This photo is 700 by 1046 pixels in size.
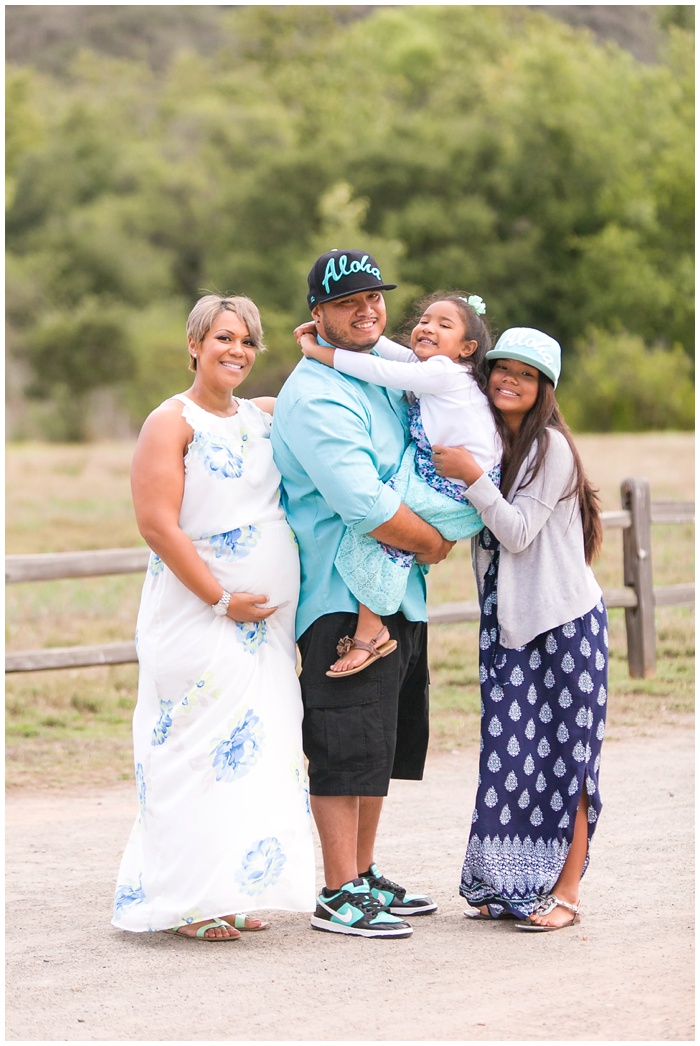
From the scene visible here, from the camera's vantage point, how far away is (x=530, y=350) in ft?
13.2

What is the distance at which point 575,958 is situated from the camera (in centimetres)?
381

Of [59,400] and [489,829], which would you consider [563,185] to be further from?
[489,829]

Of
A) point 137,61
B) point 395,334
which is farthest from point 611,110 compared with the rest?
point 137,61

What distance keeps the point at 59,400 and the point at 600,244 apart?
18320 millimetres

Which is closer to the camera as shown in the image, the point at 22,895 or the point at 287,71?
the point at 22,895

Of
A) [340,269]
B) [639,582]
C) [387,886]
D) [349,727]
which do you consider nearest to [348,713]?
[349,727]

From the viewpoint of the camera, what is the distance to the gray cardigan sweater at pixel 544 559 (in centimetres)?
404

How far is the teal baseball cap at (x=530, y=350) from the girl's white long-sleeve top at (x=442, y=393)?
128 millimetres

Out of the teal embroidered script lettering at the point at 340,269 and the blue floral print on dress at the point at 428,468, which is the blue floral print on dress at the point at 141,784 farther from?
the teal embroidered script lettering at the point at 340,269

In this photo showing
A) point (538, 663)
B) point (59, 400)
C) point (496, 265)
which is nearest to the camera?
point (538, 663)

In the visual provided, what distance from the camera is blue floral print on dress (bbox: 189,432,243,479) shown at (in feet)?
13.3

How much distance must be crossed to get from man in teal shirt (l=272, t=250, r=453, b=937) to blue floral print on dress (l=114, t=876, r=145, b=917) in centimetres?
57

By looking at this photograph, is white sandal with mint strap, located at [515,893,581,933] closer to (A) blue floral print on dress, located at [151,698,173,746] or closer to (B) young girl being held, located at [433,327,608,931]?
(B) young girl being held, located at [433,327,608,931]

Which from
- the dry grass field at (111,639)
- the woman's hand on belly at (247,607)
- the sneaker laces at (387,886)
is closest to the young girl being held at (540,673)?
the sneaker laces at (387,886)
